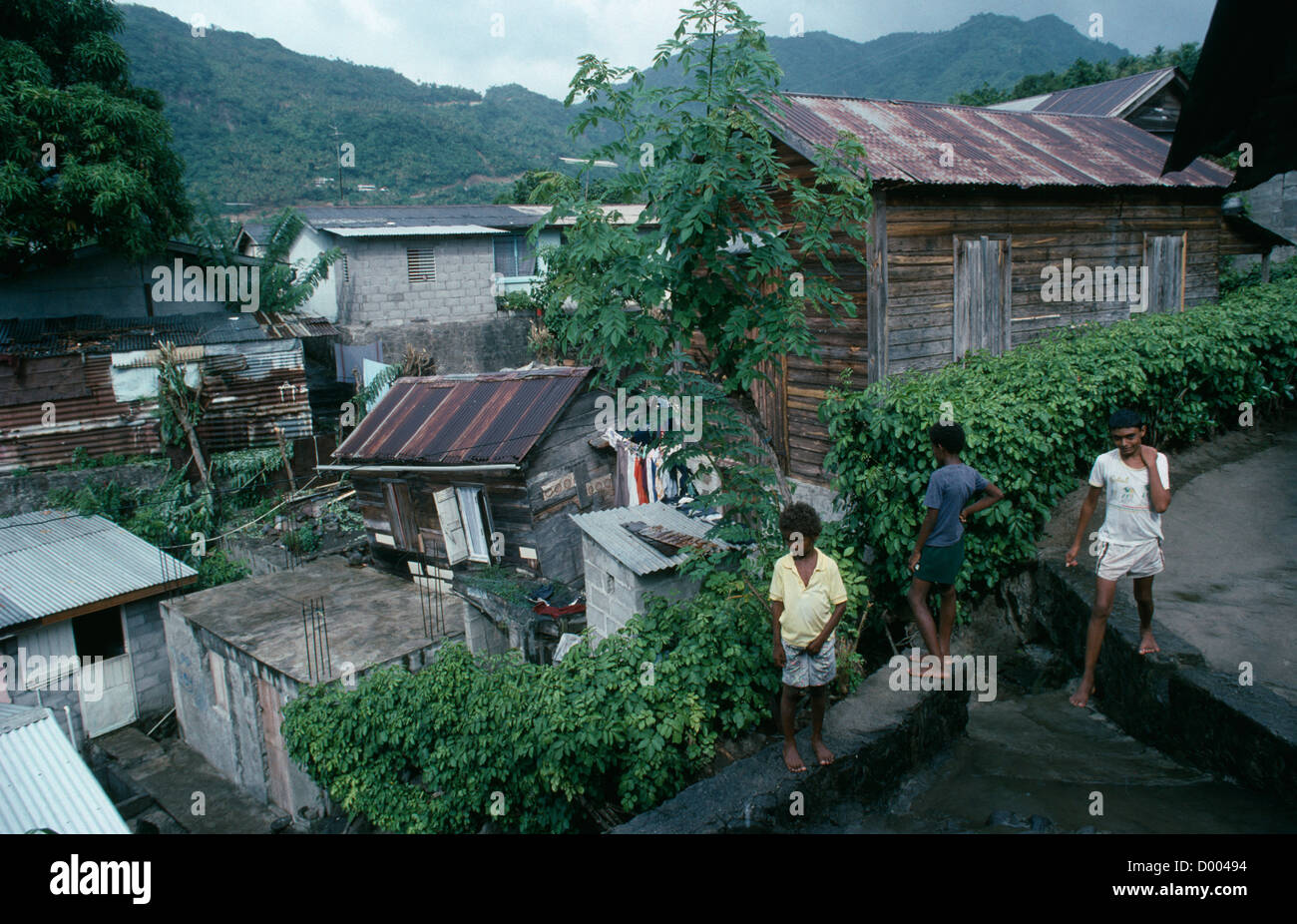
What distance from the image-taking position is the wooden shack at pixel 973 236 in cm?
1005

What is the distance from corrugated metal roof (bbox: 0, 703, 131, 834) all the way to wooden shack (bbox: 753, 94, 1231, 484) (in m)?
7.80

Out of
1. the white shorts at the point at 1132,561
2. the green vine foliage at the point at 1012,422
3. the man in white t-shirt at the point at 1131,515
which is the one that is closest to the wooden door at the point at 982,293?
the green vine foliage at the point at 1012,422

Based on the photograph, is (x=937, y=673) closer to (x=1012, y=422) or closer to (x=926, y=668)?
(x=926, y=668)

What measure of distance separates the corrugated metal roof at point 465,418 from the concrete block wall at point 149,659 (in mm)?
4425

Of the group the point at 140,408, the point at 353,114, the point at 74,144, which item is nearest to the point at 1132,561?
the point at 140,408

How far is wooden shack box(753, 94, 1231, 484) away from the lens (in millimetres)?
10055

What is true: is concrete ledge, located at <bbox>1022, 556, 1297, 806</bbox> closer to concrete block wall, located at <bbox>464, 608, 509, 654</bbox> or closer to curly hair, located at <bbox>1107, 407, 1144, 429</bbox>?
curly hair, located at <bbox>1107, 407, 1144, 429</bbox>

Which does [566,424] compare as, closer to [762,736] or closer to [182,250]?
[762,736]

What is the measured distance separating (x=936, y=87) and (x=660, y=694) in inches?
3350

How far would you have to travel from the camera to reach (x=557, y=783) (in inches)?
226

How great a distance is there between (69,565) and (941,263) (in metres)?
15.2

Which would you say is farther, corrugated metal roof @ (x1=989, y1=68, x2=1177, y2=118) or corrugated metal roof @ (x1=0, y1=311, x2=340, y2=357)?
corrugated metal roof @ (x1=989, y1=68, x2=1177, y2=118)

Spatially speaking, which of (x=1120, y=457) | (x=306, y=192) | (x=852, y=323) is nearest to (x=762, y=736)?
(x=1120, y=457)

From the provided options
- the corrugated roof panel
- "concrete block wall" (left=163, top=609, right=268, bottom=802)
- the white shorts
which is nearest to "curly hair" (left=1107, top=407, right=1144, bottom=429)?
the white shorts
